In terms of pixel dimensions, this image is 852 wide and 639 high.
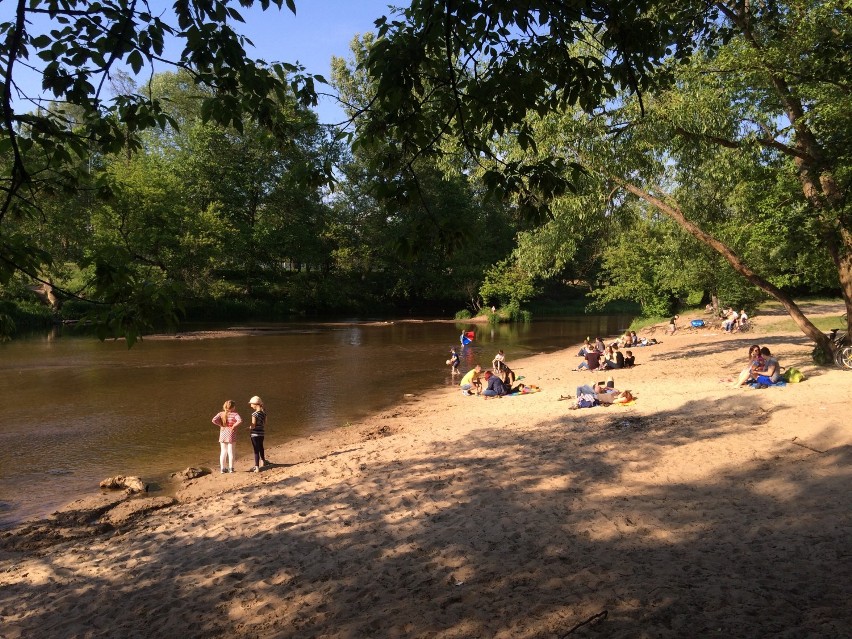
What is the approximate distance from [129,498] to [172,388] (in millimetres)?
11071

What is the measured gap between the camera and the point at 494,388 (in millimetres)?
17453

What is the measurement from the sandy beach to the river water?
2.17 meters

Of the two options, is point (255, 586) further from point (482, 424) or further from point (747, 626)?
point (482, 424)

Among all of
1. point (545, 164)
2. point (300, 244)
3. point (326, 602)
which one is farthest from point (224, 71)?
point (300, 244)

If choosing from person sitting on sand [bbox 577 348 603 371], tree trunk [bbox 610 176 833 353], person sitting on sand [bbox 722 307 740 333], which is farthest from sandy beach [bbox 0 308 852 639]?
person sitting on sand [bbox 722 307 740 333]

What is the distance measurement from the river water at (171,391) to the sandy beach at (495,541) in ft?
7.13

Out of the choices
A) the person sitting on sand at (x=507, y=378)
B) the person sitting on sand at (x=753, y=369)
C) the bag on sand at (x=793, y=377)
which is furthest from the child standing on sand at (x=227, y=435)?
the bag on sand at (x=793, y=377)

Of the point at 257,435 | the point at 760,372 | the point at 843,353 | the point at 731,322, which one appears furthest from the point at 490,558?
the point at 731,322

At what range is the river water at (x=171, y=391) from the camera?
1226 cm

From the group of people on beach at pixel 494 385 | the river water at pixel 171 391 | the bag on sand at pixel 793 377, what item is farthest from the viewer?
the group of people on beach at pixel 494 385

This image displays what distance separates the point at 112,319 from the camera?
4133 mm

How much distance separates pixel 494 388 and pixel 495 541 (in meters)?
11.0

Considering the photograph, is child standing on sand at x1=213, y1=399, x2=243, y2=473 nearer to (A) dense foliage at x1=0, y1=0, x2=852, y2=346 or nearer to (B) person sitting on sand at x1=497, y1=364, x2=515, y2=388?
(A) dense foliage at x1=0, y1=0, x2=852, y2=346

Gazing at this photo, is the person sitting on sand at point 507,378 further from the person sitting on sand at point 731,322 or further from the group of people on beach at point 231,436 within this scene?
the person sitting on sand at point 731,322
